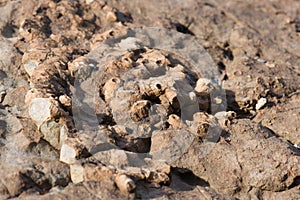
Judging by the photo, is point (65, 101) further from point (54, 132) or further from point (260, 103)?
point (260, 103)

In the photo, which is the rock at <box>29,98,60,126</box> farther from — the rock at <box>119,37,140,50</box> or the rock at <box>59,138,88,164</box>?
the rock at <box>119,37,140,50</box>

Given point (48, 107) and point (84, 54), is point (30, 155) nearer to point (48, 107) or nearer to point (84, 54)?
point (48, 107)

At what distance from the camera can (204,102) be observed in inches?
175

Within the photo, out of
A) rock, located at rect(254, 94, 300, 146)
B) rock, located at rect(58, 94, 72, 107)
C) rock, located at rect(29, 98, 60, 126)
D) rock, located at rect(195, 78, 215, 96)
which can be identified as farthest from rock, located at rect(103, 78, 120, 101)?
rock, located at rect(254, 94, 300, 146)

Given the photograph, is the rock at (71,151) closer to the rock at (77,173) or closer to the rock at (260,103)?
the rock at (77,173)

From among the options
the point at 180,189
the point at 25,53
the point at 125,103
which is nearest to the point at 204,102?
the point at 125,103

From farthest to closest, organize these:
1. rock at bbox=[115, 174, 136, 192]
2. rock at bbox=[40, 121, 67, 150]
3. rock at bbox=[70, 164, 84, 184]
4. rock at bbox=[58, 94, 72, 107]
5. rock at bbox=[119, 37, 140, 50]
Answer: rock at bbox=[119, 37, 140, 50] < rock at bbox=[58, 94, 72, 107] < rock at bbox=[40, 121, 67, 150] < rock at bbox=[70, 164, 84, 184] < rock at bbox=[115, 174, 136, 192]

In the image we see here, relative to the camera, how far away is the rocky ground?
137 inches

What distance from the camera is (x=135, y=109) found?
3959mm

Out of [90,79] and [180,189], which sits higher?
[90,79]

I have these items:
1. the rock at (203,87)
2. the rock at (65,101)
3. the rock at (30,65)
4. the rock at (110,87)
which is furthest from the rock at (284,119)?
the rock at (30,65)

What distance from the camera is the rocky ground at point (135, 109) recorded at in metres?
3.47

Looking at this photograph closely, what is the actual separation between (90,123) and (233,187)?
1.33 metres

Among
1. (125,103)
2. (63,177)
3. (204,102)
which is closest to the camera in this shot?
(63,177)
